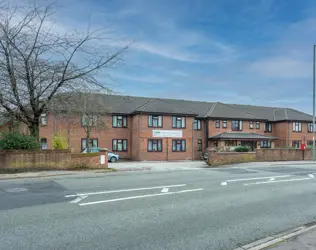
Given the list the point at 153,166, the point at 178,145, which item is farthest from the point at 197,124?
the point at 153,166

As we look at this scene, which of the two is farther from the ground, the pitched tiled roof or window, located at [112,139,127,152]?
the pitched tiled roof

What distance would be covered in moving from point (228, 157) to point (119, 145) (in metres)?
15.9

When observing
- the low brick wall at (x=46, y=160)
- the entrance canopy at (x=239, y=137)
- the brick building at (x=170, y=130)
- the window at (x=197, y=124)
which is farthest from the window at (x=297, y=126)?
the low brick wall at (x=46, y=160)

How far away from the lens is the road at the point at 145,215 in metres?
5.40

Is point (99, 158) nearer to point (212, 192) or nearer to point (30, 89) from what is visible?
point (30, 89)

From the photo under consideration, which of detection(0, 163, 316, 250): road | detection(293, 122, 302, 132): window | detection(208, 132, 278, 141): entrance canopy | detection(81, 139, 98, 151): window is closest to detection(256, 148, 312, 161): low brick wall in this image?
detection(208, 132, 278, 141): entrance canopy

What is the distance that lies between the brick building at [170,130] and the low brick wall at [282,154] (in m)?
5.97

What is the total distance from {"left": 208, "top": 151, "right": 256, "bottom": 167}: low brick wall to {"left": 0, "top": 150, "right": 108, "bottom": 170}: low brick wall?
1101 centimetres

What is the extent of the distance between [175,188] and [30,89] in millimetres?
10038

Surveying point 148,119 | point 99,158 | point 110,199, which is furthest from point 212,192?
point 148,119

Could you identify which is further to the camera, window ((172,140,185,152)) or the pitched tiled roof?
window ((172,140,185,152))

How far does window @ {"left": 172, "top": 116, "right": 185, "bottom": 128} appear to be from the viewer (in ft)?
126

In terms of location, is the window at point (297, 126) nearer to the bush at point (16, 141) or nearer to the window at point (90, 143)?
the window at point (90, 143)

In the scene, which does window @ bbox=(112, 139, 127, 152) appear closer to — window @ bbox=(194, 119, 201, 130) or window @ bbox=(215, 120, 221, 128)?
window @ bbox=(194, 119, 201, 130)
